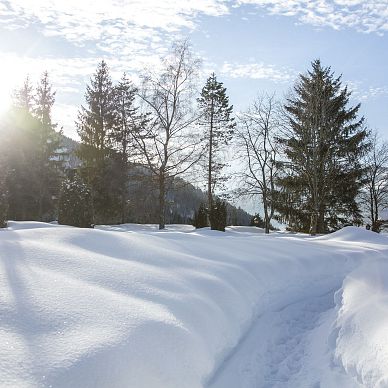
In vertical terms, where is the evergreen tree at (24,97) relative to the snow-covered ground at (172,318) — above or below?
above

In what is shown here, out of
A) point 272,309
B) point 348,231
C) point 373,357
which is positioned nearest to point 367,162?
point 348,231

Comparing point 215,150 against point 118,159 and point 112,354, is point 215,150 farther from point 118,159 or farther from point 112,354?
point 112,354

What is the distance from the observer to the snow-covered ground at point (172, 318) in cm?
260

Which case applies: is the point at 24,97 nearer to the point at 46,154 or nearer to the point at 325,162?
the point at 46,154

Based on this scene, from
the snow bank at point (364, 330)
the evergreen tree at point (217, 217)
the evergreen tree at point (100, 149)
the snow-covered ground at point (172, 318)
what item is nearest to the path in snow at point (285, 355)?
the snow-covered ground at point (172, 318)

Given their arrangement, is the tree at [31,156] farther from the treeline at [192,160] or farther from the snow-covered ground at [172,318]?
the snow-covered ground at [172,318]

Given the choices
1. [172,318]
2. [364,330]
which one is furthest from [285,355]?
[172,318]

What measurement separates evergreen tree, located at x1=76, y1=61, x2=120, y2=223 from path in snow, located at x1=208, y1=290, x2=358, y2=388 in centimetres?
2345

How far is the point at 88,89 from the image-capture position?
29.4 m

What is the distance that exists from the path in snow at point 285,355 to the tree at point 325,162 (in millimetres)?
17281

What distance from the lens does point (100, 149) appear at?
93.0ft

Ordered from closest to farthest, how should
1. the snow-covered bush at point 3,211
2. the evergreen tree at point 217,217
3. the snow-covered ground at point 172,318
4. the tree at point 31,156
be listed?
the snow-covered ground at point 172,318 → the snow-covered bush at point 3,211 → the evergreen tree at point 217,217 → the tree at point 31,156

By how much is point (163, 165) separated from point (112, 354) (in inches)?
693

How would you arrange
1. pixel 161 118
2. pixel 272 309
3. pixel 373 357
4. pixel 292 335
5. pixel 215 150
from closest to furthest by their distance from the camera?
1. pixel 373 357
2. pixel 292 335
3. pixel 272 309
4. pixel 161 118
5. pixel 215 150
